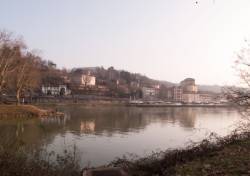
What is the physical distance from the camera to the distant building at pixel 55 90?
109 metres

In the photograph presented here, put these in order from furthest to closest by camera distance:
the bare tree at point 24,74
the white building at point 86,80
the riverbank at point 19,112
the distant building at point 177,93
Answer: the distant building at point 177,93 → the white building at point 86,80 → the bare tree at point 24,74 → the riverbank at point 19,112

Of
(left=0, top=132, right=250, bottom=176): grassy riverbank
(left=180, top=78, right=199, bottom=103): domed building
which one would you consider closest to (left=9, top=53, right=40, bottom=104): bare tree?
(left=0, top=132, right=250, bottom=176): grassy riverbank

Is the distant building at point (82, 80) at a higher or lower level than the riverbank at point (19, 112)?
higher

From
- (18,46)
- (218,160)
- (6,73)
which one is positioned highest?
(18,46)

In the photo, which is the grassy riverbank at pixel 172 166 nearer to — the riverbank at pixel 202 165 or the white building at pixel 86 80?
the riverbank at pixel 202 165

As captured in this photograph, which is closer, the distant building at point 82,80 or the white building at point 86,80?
the white building at point 86,80

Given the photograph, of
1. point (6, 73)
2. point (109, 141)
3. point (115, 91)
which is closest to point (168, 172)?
point (109, 141)

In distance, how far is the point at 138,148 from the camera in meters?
20.2

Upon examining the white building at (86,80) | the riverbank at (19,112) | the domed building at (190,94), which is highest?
the white building at (86,80)

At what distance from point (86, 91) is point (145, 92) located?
53441mm

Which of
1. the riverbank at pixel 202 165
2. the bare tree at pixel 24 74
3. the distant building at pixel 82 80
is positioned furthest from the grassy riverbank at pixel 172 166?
the distant building at pixel 82 80

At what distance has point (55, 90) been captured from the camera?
112m

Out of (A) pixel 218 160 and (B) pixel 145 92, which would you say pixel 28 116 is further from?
(B) pixel 145 92

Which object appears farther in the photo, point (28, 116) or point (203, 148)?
point (28, 116)
